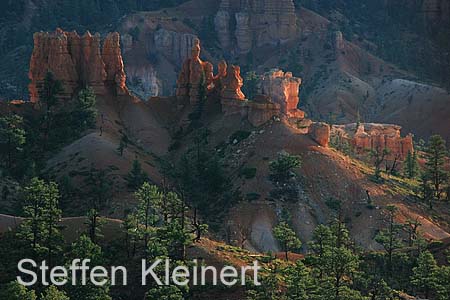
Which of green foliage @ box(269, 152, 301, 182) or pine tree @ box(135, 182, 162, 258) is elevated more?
pine tree @ box(135, 182, 162, 258)

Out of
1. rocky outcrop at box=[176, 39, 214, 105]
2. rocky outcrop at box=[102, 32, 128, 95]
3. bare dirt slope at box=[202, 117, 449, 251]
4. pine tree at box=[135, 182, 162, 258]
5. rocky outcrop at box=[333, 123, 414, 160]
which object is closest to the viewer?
pine tree at box=[135, 182, 162, 258]

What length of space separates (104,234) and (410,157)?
59.3 metres

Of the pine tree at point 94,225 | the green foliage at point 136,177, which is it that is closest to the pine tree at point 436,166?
the green foliage at point 136,177

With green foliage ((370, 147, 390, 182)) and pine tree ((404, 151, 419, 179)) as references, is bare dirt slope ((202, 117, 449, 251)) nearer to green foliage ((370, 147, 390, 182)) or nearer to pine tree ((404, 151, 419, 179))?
green foliage ((370, 147, 390, 182))

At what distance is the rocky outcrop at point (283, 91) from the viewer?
422 ft

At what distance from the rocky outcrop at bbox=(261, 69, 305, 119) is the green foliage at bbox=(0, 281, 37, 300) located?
215 ft

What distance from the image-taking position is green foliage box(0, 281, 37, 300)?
63875mm

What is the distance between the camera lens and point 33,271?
72562 mm

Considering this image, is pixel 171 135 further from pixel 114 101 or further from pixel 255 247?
pixel 255 247

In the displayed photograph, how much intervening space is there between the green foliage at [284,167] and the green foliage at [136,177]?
14.0m

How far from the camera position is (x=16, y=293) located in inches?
2530

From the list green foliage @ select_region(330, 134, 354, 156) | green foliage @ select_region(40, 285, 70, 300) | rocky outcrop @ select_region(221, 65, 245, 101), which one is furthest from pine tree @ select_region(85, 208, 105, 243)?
green foliage @ select_region(330, 134, 354, 156)

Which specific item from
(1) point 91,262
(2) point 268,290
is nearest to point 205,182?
(1) point 91,262

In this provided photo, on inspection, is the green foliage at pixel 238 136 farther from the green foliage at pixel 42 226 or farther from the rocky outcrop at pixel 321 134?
the green foliage at pixel 42 226
